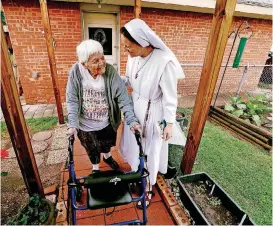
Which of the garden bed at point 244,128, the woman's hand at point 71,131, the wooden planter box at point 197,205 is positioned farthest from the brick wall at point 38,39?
the wooden planter box at point 197,205

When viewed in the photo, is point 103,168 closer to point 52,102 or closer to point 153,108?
point 153,108

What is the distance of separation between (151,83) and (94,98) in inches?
24.6

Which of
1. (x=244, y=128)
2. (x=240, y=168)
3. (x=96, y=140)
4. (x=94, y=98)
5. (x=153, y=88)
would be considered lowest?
(x=240, y=168)

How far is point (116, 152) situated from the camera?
3.33 m

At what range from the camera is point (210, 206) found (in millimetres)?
2359

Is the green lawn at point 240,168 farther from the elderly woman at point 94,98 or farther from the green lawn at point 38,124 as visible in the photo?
the green lawn at point 38,124

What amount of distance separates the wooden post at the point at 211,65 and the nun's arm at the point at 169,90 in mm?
497

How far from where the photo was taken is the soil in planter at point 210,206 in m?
2.19

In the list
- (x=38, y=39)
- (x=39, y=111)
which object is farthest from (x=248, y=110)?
(x=38, y=39)

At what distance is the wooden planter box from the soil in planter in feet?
0.08

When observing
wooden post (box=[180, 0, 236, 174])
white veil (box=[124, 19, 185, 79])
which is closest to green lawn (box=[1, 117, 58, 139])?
wooden post (box=[180, 0, 236, 174])

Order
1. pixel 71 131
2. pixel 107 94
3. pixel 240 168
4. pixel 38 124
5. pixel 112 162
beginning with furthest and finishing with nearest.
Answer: pixel 38 124
pixel 240 168
pixel 112 162
pixel 107 94
pixel 71 131

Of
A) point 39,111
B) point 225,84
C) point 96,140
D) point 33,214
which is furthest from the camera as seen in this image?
point 225,84

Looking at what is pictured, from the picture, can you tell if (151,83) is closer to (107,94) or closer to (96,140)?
(107,94)
